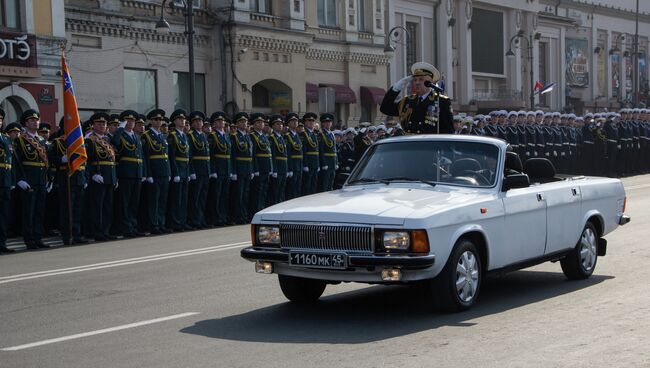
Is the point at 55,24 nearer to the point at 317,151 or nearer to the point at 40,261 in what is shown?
the point at 317,151

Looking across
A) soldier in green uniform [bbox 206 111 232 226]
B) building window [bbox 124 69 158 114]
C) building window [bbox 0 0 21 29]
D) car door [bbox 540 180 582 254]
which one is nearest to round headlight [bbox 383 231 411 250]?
car door [bbox 540 180 582 254]

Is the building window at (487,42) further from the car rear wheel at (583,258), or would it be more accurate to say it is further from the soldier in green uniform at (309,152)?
the car rear wheel at (583,258)

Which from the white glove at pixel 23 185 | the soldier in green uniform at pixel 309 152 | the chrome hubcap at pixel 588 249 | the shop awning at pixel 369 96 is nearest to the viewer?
the chrome hubcap at pixel 588 249

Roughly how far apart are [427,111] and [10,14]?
19.2 m

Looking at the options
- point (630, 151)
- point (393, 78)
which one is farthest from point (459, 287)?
point (393, 78)

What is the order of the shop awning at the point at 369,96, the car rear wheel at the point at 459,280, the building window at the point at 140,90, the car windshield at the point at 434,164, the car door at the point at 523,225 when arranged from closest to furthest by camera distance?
the car rear wheel at the point at 459,280
the car door at the point at 523,225
the car windshield at the point at 434,164
the building window at the point at 140,90
the shop awning at the point at 369,96

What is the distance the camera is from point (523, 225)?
10.6 metres

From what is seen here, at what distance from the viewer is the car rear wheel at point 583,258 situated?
38.5ft

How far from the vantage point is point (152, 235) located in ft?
65.6

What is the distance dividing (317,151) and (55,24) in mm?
9968

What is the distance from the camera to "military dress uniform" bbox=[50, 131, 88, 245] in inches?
734

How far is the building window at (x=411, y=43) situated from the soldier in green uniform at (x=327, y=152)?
98.1 feet

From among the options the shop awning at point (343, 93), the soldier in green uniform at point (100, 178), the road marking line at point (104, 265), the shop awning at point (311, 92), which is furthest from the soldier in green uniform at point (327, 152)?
the shop awning at point (343, 93)

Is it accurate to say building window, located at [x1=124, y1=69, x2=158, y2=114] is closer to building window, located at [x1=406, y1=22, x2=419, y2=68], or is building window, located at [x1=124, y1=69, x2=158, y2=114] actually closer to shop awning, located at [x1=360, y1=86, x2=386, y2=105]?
shop awning, located at [x1=360, y1=86, x2=386, y2=105]
